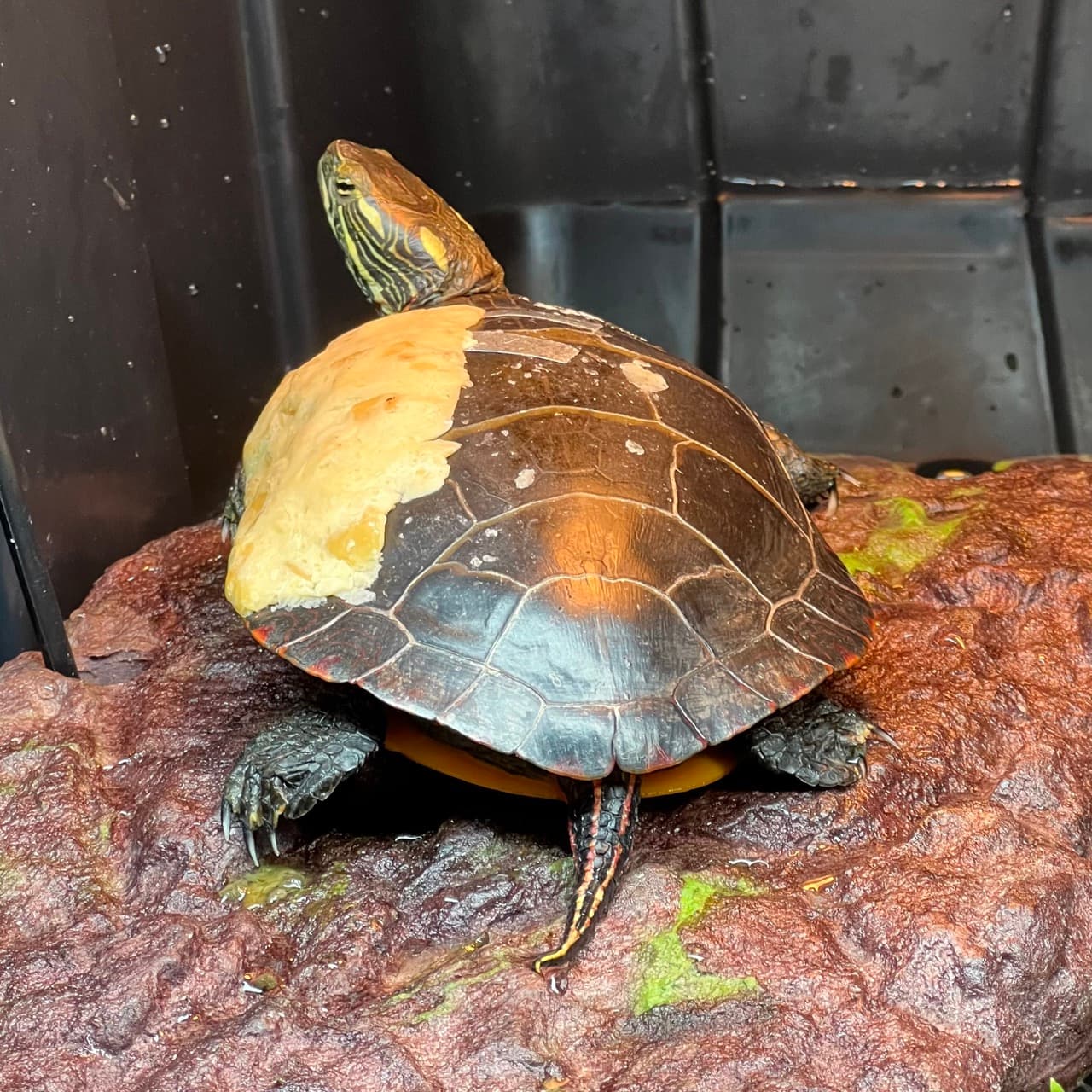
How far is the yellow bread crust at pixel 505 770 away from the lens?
6.49 ft

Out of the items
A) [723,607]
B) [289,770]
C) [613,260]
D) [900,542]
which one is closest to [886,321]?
[613,260]

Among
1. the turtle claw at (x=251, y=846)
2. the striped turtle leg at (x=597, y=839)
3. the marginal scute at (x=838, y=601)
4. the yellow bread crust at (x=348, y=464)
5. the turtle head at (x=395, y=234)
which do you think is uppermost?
the turtle head at (x=395, y=234)

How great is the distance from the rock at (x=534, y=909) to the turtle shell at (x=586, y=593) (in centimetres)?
27

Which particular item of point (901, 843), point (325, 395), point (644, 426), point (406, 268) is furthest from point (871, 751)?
point (406, 268)

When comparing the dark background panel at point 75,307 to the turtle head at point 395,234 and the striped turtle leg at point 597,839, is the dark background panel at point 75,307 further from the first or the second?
the striped turtle leg at point 597,839

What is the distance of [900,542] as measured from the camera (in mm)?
2734

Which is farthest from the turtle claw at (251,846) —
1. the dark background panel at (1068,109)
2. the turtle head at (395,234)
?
the dark background panel at (1068,109)

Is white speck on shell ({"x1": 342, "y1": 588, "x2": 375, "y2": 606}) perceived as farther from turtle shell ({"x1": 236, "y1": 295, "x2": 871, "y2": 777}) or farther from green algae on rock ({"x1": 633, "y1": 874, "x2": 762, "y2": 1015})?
green algae on rock ({"x1": 633, "y1": 874, "x2": 762, "y2": 1015})

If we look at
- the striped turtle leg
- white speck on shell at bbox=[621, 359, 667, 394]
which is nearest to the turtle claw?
the striped turtle leg

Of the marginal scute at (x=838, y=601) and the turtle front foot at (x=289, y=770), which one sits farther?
the marginal scute at (x=838, y=601)

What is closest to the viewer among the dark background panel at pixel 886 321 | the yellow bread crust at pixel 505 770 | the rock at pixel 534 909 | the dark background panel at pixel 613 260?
the rock at pixel 534 909

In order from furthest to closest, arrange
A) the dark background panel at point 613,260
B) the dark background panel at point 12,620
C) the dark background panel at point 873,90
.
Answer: the dark background panel at point 613,260 → the dark background panel at point 873,90 → the dark background panel at point 12,620

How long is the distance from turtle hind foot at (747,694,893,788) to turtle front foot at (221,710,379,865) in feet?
2.23

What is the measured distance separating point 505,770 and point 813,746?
537 mm
